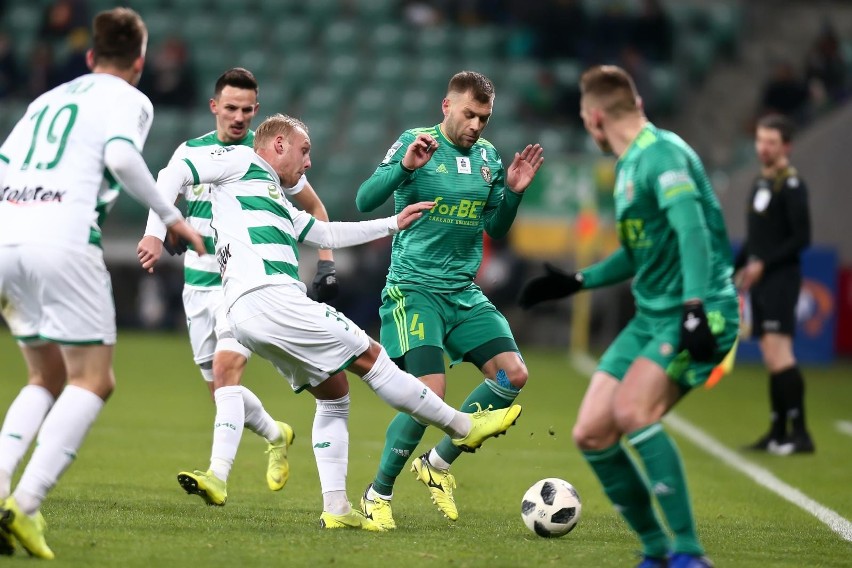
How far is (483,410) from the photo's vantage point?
6605 millimetres

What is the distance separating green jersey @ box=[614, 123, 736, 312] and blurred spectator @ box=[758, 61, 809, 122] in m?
15.6

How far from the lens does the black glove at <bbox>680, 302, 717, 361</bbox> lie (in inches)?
188

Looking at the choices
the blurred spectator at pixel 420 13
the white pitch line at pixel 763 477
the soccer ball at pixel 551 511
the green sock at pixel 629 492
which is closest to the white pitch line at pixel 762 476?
the white pitch line at pixel 763 477

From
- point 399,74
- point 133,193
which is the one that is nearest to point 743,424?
point 133,193

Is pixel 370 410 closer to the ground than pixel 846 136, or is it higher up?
closer to the ground

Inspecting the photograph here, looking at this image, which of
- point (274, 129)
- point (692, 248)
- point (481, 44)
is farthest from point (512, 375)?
point (481, 44)

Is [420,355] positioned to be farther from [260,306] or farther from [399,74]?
[399,74]

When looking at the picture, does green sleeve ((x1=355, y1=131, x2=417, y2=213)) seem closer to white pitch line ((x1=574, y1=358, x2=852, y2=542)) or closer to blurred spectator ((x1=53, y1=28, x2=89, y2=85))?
white pitch line ((x1=574, y1=358, x2=852, y2=542))

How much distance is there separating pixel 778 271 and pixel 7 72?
15.5m

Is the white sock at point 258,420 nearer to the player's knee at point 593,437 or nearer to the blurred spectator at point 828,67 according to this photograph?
the player's knee at point 593,437

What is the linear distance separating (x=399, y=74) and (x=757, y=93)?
21.1 ft

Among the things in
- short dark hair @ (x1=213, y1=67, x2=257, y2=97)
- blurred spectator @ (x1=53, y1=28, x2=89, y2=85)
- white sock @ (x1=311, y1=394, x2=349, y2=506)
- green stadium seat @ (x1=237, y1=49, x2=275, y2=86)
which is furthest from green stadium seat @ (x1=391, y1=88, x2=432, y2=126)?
white sock @ (x1=311, y1=394, x2=349, y2=506)

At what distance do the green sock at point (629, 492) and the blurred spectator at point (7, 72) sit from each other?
18.7m

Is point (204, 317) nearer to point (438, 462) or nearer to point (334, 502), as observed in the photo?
point (438, 462)
